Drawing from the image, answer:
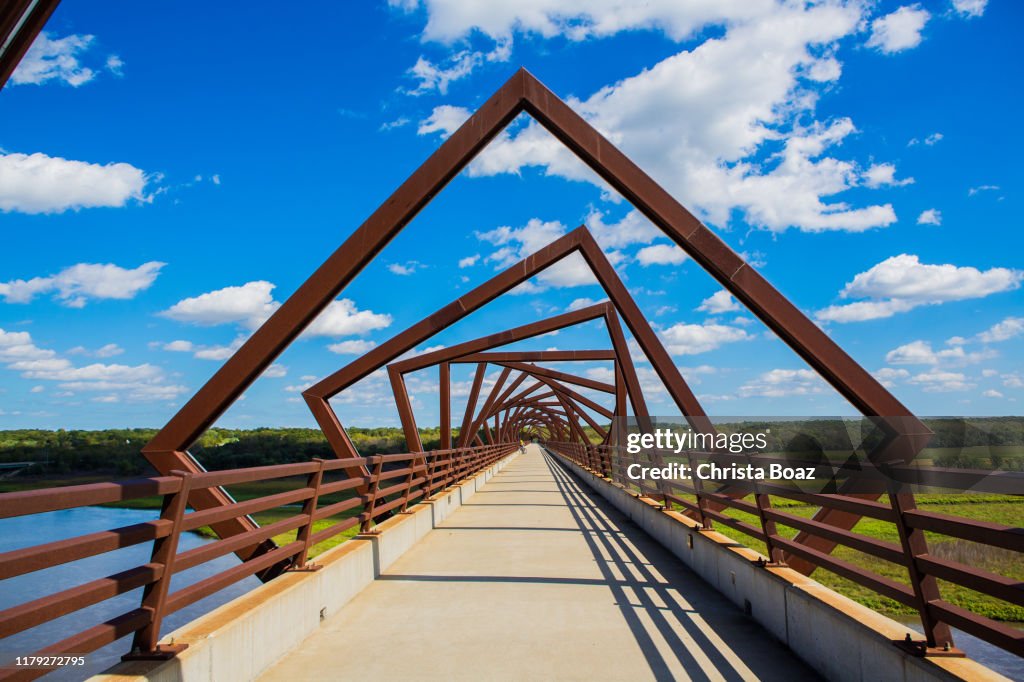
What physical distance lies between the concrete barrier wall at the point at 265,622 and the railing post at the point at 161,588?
0.26 ft

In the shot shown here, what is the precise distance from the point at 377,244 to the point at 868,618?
6222mm

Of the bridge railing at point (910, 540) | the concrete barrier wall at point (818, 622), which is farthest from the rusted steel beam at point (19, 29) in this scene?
the concrete barrier wall at point (818, 622)

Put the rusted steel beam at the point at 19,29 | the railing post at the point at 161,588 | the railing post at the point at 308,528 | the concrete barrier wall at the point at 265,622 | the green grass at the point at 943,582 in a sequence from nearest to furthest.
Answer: the rusted steel beam at the point at 19,29 → the railing post at the point at 161,588 → the concrete barrier wall at the point at 265,622 → the railing post at the point at 308,528 → the green grass at the point at 943,582

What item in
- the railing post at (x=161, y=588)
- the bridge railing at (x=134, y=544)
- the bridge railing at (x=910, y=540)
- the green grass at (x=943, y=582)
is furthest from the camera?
the green grass at (x=943, y=582)

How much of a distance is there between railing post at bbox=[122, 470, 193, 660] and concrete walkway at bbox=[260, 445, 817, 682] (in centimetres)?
113

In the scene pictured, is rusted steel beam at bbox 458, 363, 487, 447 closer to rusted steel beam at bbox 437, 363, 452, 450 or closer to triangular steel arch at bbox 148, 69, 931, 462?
rusted steel beam at bbox 437, 363, 452, 450

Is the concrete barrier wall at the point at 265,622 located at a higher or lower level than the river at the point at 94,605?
higher

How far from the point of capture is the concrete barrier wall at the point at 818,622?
3.32 meters

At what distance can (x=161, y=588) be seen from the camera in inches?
132

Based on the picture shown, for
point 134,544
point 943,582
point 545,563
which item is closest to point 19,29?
point 134,544

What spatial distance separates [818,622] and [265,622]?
3.59 meters

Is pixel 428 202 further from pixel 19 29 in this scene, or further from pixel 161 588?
pixel 161 588

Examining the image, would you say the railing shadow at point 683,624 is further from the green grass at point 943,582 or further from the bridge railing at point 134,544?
the bridge railing at point 134,544

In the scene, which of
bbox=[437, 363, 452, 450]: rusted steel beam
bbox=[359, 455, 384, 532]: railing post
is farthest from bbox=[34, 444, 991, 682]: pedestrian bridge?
bbox=[437, 363, 452, 450]: rusted steel beam
